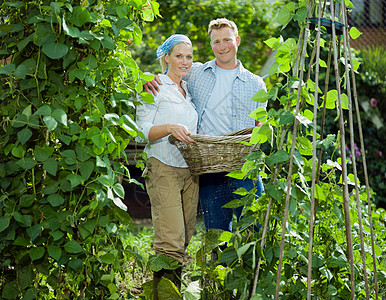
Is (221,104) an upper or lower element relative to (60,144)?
lower

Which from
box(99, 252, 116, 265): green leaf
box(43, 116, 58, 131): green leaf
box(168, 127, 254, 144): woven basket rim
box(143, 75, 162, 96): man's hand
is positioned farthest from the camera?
box(143, 75, 162, 96): man's hand

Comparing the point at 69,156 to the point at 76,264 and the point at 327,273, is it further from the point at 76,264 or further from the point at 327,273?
the point at 327,273

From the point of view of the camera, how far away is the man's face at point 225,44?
292cm

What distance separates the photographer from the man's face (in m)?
2.92

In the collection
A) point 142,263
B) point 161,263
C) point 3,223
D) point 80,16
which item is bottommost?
point 142,263

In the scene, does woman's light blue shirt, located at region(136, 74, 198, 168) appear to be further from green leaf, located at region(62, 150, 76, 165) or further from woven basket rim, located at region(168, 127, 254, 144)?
green leaf, located at region(62, 150, 76, 165)

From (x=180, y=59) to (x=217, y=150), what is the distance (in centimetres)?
66

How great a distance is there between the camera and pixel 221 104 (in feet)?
9.62

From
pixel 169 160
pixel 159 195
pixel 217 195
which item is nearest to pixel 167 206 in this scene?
pixel 159 195

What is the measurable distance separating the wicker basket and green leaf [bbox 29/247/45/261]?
840 millimetres

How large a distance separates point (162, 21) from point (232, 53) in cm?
352

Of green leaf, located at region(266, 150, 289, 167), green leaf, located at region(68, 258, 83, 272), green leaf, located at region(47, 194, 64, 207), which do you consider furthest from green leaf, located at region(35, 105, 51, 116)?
green leaf, located at region(266, 150, 289, 167)

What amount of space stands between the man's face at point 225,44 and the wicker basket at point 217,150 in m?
0.65

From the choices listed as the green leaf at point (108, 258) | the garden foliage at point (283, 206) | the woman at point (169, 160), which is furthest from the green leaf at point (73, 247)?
the woman at point (169, 160)
